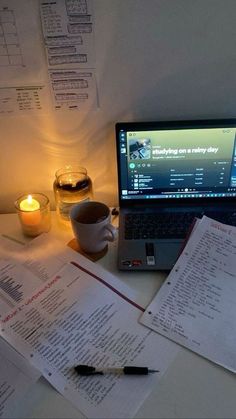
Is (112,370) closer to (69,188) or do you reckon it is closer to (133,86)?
(69,188)

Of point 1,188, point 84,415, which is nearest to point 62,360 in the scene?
point 84,415

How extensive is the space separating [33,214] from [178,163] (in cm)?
40

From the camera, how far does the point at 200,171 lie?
0.93m

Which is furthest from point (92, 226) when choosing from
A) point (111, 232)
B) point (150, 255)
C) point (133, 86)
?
point (133, 86)

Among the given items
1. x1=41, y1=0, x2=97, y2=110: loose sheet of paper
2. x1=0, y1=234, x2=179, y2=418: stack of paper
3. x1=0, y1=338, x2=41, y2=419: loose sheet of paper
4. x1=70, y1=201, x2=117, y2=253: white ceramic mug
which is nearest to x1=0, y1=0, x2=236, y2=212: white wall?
x1=41, y1=0, x2=97, y2=110: loose sheet of paper

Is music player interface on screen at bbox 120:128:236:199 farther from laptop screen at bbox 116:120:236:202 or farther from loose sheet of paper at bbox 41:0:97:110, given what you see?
loose sheet of paper at bbox 41:0:97:110

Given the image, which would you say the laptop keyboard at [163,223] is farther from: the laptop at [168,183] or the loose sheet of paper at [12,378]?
the loose sheet of paper at [12,378]

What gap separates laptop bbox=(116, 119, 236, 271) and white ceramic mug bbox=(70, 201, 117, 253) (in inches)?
2.1

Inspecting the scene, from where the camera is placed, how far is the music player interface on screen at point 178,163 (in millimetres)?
889

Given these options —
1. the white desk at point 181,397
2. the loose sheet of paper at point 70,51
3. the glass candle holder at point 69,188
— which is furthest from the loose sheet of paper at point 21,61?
the white desk at point 181,397

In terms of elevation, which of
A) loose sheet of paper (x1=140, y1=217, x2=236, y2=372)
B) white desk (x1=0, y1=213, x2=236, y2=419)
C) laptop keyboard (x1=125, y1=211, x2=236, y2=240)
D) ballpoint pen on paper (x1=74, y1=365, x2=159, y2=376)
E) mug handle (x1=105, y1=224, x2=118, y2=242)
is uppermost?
mug handle (x1=105, y1=224, x2=118, y2=242)

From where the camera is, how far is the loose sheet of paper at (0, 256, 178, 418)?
588 mm

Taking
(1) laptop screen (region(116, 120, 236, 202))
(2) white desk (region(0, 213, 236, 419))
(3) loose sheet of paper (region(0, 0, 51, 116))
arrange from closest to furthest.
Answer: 1. (2) white desk (region(0, 213, 236, 419))
2. (3) loose sheet of paper (region(0, 0, 51, 116))
3. (1) laptop screen (region(116, 120, 236, 202))

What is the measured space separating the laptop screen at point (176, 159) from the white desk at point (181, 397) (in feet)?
1.47
